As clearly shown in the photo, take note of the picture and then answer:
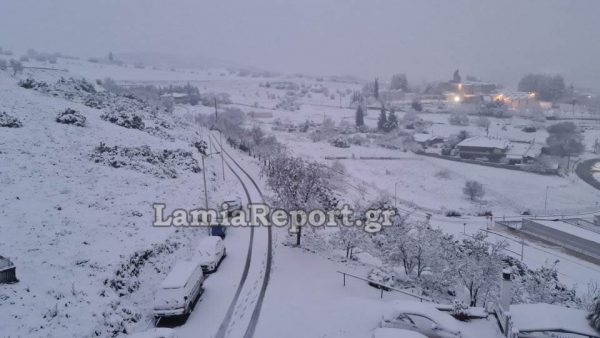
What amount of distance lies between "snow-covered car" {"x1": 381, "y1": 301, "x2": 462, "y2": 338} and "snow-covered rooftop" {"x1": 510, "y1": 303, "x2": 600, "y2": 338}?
2.37m

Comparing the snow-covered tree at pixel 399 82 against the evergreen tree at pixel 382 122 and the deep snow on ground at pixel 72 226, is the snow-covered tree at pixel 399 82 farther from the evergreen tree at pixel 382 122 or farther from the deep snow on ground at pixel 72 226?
the deep snow on ground at pixel 72 226

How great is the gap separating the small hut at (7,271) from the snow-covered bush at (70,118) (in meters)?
26.9

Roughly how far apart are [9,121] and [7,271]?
24.1m

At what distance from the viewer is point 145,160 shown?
33656 mm

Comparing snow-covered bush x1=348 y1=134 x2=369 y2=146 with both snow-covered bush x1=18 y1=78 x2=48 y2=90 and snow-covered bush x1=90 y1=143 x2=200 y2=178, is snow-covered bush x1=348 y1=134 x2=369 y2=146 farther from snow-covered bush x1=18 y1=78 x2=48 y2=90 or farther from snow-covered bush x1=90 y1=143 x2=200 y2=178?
snow-covered bush x1=18 y1=78 x2=48 y2=90

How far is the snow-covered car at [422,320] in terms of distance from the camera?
43.7ft

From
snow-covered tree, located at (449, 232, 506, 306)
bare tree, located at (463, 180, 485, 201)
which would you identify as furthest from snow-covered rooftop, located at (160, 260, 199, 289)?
bare tree, located at (463, 180, 485, 201)

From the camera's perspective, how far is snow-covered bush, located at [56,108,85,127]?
122 ft

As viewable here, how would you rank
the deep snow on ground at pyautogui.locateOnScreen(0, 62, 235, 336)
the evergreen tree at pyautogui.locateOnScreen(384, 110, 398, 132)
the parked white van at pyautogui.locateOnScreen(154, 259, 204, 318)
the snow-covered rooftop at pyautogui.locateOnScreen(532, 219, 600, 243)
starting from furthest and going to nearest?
the evergreen tree at pyautogui.locateOnScreen(384, 110, 398, 132) < the snow-covered rooftop at pyautogui.locateOnScreen(532, 219, 600, 243) < the parked white van at pyautogui.locateOnScreen(154, 259, 204, 318) < the deep snow on ground at pyautogui.locateOnScreen(0, 62, 235, 336)

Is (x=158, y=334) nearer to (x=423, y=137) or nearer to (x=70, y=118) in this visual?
(x=70, y=118)

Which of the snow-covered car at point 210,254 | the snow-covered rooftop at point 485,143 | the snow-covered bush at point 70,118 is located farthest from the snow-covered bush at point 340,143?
the snow-covered car at point 210,254

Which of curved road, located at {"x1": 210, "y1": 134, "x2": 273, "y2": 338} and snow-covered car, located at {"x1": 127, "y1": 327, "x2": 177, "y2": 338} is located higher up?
snow-covered car, located at {"x1": 127, "y1": 327, "x2": 177, "y2": 338}

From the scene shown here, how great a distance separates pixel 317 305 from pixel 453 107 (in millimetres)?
129307

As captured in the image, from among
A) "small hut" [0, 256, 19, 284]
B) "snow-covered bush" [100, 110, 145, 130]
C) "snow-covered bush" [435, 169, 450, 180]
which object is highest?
"snow-covered bush" [100, 110, 145, 130]
